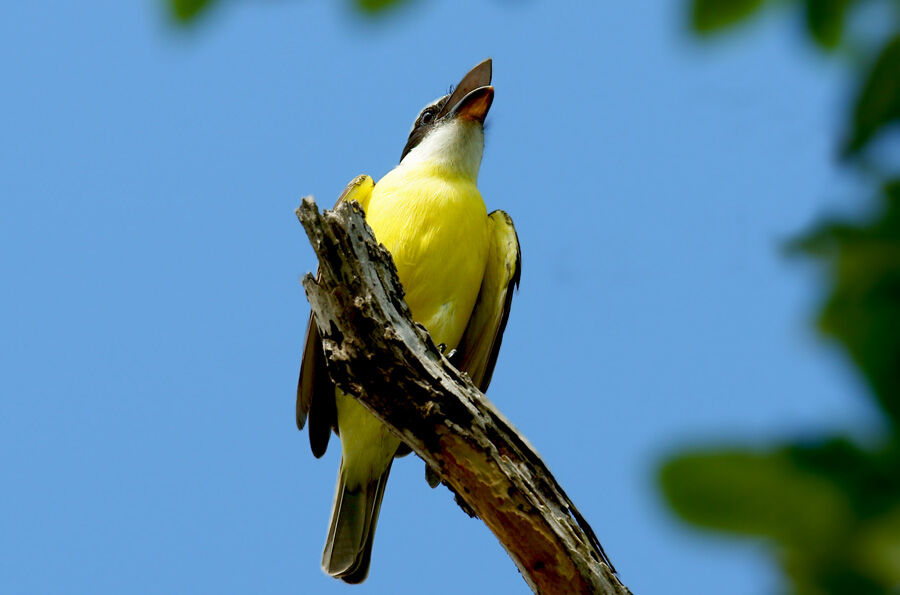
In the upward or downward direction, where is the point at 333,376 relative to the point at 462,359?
downward

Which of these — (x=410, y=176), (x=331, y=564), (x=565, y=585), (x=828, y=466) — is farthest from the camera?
(x=410, y=176)

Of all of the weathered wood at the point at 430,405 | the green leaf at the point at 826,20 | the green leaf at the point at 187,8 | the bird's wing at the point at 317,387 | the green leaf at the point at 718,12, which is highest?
the bird's wing at the point at 317,387

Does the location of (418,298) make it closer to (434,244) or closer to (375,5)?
(434,244)

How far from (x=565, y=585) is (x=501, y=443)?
0.65 meters

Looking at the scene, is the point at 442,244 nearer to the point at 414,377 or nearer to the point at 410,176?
the point at 410,176

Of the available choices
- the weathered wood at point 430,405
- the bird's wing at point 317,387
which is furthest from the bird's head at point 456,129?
the weathered wood at point 430,405

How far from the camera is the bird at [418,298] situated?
227 inches

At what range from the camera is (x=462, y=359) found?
6.31 m

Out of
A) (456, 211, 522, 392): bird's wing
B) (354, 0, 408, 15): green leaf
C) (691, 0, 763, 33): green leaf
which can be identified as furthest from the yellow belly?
(691, 0, 763, 33): green leaf

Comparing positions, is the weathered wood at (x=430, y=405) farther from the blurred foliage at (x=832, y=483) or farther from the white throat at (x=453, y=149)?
the blurred foliage at (x=832, y=483)

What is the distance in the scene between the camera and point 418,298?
5789mm

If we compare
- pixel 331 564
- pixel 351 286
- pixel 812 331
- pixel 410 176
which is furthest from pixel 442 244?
pixel 812 331

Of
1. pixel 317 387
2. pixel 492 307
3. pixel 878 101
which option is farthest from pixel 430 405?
pixel 878 101

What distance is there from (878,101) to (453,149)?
18.9 feet
